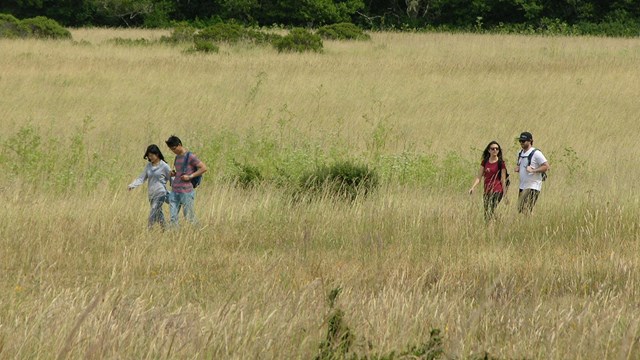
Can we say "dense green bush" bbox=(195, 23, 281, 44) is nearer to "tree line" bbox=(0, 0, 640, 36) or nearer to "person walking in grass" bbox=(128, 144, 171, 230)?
"tree line" bbox=(0, 0, 640, 36)

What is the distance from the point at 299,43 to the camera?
100 ft

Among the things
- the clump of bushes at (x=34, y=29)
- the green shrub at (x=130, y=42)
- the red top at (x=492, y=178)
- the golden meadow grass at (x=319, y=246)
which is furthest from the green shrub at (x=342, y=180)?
the clump of bushes at (x=34, y=29)

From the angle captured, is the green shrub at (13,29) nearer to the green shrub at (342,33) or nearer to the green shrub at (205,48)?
the green shrub at (205,48)

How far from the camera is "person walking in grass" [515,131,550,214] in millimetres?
10586

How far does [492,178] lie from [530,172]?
394 mm

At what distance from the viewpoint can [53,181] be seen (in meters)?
12.3

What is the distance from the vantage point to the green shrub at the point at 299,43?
29984 millimetres

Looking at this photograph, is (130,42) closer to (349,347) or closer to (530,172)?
(530,172)

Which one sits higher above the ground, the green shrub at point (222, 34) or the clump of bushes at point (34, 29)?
the green shrub at point (222, 34)

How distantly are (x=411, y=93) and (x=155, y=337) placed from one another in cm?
1732

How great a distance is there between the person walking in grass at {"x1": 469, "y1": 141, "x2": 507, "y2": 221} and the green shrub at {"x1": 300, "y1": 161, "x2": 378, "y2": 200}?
54.2 inches

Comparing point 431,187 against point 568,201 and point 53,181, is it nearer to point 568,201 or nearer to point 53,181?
point 568,201

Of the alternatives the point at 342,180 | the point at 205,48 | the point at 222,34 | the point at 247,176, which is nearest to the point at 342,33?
the point at 222,34

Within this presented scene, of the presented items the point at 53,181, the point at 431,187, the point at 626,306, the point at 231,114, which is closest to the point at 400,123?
the point at 231,114
